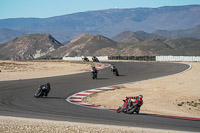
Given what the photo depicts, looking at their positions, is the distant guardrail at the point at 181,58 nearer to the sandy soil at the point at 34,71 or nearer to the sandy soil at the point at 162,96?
the sandy soil at the point at 34,71

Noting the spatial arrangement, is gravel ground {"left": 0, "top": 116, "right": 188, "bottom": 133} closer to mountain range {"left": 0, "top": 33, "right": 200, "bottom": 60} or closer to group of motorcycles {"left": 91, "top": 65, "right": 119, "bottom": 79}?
group of motorcycles {"left": 91, "top": 65, "right": 119, "bottom": 79}

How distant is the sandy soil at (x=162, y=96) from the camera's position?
17.2 m

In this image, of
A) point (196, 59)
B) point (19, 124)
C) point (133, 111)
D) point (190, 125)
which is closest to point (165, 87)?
point (133, 111)

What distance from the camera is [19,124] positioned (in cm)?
1195

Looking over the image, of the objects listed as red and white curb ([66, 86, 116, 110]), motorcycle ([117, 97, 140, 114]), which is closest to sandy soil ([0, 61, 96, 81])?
red and white curb ([66, 86, 116, 110])

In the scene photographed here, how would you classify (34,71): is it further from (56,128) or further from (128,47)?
(128,47)

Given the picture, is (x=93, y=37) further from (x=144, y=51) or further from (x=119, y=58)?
(x=119, y=58)

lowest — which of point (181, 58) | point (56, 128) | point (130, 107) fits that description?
point (56, 128)

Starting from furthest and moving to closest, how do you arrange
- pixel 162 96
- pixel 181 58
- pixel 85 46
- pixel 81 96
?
1. pixel 85 46
2. pixel 181 58
3. pixel 162 96
4. pixel 81 96

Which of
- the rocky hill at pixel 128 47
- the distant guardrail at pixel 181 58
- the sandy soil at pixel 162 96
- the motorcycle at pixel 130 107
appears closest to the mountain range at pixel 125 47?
the rocky hill at pixel 128 47

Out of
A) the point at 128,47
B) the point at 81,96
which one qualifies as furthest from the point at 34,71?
the point at 128,47

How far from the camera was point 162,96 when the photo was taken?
2134 cm

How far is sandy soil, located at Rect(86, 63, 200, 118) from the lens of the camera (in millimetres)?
17234

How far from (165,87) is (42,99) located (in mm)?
9931
